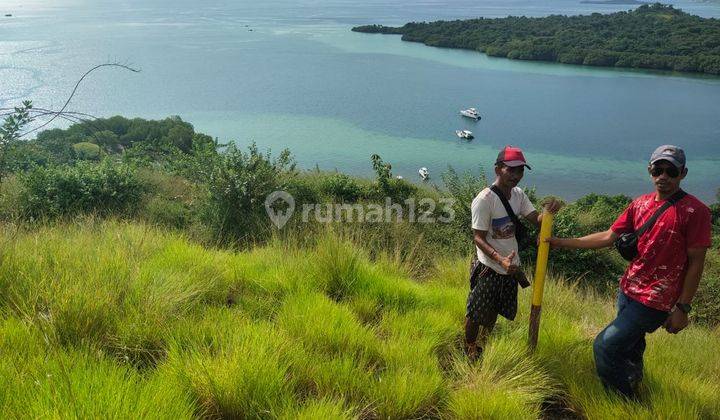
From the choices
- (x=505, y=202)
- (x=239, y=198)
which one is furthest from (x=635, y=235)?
(x=239, y=198)

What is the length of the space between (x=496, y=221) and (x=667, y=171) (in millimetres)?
945

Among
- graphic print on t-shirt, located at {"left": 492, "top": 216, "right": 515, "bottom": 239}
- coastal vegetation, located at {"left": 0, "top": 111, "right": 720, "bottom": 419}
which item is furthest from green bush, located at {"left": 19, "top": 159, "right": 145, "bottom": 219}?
graphic print on t-shirt, located at {"left": 492, "top": 216, "right": 515, "bottom": 239}

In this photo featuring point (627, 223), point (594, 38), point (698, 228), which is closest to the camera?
point (698, 228)

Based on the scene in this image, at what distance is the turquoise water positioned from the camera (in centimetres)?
3195

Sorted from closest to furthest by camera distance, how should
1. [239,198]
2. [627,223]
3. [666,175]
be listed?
[666,175], [627,223], [239,198]

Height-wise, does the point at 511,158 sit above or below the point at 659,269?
above

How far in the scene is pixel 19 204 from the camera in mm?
6785

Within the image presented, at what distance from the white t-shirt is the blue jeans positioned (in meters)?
0.64

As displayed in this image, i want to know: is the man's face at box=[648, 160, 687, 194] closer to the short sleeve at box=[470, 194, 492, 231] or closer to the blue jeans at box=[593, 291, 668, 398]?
the blue jeans at box=[593, 291, 668, 398]

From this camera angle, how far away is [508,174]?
3148 millimetres

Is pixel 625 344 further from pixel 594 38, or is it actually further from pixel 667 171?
pixel 594 38

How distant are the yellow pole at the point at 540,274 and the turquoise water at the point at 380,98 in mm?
21936

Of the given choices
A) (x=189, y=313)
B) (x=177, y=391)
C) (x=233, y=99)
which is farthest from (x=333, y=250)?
(x=233, y=99)

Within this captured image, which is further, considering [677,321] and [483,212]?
[483,212]
